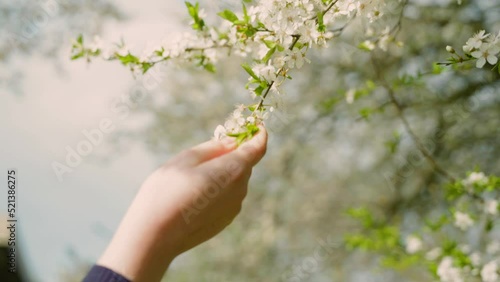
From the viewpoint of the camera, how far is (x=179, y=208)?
29.6 inches

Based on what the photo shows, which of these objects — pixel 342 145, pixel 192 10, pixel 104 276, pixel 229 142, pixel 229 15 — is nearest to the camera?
pixel 104 276

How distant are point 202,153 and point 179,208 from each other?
12cm

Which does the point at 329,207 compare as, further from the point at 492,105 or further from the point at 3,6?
the point at 3,6

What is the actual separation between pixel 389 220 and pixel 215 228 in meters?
5.08

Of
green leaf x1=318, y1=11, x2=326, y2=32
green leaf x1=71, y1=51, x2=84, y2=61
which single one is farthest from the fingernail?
green leaf x1=71, y1=51, x2=84, y2=61

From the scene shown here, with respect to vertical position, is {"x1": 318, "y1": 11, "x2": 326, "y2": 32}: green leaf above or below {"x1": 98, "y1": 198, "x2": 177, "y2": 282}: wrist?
below

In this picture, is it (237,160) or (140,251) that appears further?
(237,160)

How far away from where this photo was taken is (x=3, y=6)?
5363mm

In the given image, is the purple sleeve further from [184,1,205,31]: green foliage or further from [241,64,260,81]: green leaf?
[184,1,205,31]: green foliage

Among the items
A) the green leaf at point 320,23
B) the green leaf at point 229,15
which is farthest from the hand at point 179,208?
the green leaf at point 229,15

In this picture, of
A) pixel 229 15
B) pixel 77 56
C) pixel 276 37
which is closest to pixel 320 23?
pixel 276 37

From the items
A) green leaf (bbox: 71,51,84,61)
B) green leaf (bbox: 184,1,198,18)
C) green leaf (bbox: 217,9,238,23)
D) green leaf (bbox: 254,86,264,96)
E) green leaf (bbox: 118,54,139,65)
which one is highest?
green leaf (bbox: 217,9,238,23)

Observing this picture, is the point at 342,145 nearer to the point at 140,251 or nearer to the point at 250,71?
the point at 250,71

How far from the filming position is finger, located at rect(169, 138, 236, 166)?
822 mm
